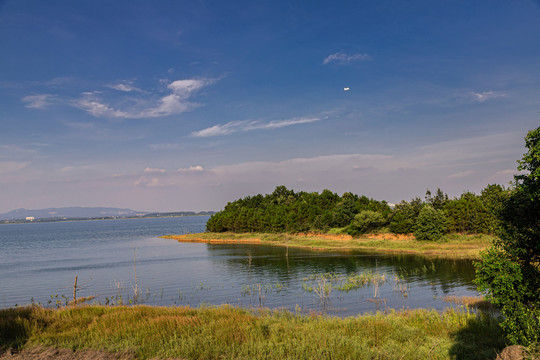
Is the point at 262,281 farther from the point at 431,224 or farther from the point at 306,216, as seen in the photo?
the point at 306,216

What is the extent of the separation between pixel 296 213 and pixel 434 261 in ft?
215

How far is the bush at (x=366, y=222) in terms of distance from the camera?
101m

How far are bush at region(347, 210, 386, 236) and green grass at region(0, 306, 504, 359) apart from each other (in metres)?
77.5

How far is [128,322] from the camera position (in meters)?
22.3

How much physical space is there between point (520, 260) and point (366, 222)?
282 ft

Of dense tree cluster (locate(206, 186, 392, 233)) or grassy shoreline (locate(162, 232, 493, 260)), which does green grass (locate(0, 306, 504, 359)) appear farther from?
dense tree cluster (locate(206, 186, 392, 233))

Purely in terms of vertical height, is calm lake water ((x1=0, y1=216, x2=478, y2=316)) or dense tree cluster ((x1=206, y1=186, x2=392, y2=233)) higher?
dense tree cluster ((x1=206, y1=186, x2=392, y2=233))

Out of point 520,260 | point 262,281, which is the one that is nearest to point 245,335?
point 520,260

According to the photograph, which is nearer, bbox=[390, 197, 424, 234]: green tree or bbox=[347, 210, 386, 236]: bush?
bbox=[390, 197, 424, 234]: green tree

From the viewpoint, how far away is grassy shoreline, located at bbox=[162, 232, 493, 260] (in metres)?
73.7

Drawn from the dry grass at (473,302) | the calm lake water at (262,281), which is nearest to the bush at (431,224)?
the calm lake water at (262,281)

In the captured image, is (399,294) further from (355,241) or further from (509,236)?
(355,241)

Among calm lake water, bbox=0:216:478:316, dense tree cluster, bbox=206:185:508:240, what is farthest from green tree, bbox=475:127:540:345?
dense tree cluster, bbox=206:185:508:240

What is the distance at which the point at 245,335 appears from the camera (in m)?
19.4
